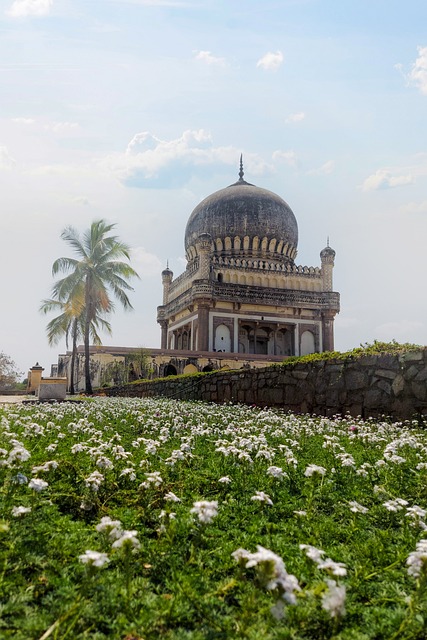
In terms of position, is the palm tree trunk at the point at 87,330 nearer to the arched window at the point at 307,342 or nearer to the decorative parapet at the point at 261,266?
the decorative parapet at the point at 261,266

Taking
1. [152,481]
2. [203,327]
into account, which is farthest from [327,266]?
[152,481]

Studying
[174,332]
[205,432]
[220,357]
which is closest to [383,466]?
[205,432]

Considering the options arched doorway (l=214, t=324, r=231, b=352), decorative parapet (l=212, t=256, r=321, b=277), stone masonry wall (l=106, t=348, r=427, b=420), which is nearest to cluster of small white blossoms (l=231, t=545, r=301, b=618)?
stone masonry wall (l=106, t=348, r=427, b=420)

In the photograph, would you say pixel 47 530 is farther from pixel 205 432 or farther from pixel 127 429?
pixel 127 429

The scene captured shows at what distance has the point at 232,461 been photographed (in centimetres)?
439

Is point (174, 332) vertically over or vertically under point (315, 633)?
over

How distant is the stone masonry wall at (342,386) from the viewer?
6.96m

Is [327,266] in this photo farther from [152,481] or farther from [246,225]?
[152,481]

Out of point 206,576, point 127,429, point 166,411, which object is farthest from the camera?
point 166,411

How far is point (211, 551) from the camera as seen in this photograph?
250cm

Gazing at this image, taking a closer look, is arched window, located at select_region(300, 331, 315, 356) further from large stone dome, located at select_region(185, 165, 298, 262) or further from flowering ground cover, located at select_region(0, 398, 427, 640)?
flowering ground cover, located at select_region(0, 398, 427, 640)

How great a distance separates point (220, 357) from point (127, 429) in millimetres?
22383

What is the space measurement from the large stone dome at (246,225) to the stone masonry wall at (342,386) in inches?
990

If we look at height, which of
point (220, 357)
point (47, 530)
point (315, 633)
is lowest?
point (315, 633)
